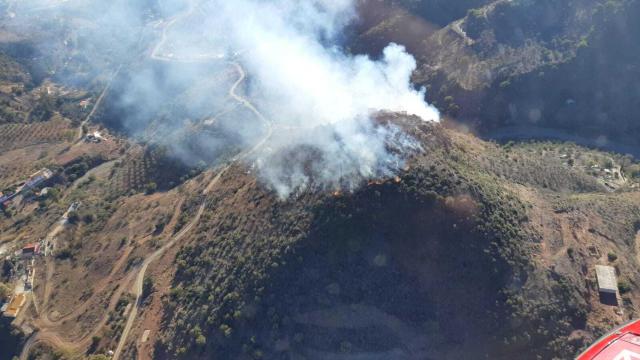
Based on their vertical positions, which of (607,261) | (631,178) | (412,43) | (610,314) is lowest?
(610,314)

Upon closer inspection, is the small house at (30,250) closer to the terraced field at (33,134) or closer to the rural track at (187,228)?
the rural track at (187,228)

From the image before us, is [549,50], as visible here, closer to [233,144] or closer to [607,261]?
[607,261]

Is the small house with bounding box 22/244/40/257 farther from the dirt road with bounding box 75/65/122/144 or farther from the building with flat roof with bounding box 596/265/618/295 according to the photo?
the building with flat roof with bounding box 596/265/618/295

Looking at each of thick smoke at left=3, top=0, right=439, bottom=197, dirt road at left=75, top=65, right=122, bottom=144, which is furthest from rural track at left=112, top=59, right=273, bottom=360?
dirt road at left=75, top=65, right=122, bottom=144

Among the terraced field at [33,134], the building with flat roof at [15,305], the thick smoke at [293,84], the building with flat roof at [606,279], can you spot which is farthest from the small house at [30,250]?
the building with flat roof at [606,279]

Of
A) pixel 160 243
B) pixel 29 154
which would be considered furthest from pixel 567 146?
pixel 29 154

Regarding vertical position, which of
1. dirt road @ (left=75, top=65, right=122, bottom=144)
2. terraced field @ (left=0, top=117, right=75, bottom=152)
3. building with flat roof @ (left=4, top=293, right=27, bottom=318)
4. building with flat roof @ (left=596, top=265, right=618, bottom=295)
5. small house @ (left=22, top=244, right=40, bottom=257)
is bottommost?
building with flat roof @ (left=4, top=293, right=27, bottom=318)
